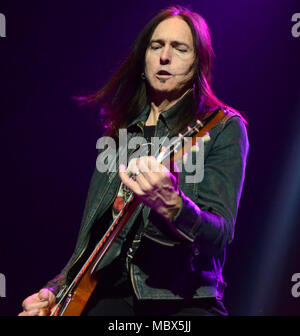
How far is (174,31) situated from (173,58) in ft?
0.39

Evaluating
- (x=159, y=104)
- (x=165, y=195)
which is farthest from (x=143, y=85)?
(x=165, y=195)

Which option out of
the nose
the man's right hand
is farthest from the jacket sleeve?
the man's right hand

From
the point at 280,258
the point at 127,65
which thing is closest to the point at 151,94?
the point at 127,65

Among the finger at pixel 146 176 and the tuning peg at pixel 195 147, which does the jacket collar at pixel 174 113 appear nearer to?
the tuning peg at pixel 195 147

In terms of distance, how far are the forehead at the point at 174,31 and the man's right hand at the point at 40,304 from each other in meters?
1.10

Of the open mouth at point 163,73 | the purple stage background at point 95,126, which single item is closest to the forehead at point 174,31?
the open mouth at point 163,73

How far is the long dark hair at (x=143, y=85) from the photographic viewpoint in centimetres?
174

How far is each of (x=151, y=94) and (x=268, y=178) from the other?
3.91 ft

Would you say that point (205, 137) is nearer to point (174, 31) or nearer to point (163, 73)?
point (163, 73)

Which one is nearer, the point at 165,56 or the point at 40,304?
the point at 40,304

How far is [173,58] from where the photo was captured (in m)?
1.73

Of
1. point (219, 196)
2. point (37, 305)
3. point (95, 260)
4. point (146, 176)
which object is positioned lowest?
point (37, 305)

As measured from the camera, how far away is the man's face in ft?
5.65
